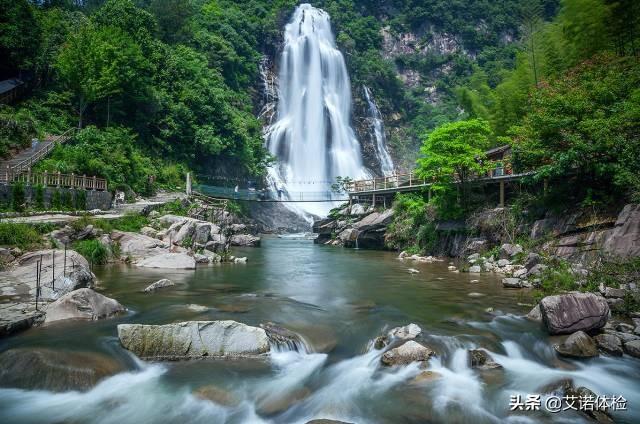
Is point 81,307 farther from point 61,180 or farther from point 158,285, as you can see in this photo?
point 61,180

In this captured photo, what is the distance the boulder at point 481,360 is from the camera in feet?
21.6

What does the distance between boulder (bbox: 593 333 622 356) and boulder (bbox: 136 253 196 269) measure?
13.3 meters

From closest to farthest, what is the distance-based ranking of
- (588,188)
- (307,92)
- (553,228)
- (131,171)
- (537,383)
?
(537,383) < (588,188) < (553,228) < (131,171) < (307,92)

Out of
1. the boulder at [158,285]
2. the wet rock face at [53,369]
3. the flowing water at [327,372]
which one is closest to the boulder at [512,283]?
the flowing water at [327,372]

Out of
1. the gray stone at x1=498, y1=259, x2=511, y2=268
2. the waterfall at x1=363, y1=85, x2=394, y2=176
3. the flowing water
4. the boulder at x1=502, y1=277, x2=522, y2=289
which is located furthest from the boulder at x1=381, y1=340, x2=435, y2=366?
the waterfall at x1=363, y1=85, x2=394, y2=176

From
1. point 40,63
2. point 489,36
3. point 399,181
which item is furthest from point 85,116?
point 489,36

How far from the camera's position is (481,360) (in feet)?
21.8

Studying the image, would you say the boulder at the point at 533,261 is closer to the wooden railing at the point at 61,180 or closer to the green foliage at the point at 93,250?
the green foliage at the point at 93,250

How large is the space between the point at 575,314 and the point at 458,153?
43.3ft

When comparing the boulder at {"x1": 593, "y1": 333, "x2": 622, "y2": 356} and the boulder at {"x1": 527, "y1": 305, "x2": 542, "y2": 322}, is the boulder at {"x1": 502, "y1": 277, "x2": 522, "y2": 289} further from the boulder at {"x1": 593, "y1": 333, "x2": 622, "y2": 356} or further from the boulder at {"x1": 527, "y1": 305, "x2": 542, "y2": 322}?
the boulder at {"x1": 593, "y1": 333, "x2": 622, "y2": 356}

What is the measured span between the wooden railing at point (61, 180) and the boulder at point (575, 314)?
19788 mm

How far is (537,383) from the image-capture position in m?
6.02

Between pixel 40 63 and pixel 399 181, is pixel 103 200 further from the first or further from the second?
pixel 399 181

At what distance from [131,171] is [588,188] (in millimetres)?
25305
